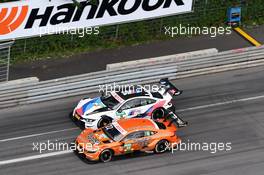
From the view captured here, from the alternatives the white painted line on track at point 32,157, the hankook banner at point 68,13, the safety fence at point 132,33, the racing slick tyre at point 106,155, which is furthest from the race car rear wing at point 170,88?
the safety fence at point 132,33

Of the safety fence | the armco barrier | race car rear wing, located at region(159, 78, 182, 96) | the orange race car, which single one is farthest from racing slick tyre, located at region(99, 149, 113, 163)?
the safety fence

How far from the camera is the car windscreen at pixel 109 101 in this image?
3055 centimetres

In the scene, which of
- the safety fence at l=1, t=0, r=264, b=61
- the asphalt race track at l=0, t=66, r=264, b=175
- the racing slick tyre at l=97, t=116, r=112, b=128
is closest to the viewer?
the asphalt race track at l=0, t=66, r=264, b=175

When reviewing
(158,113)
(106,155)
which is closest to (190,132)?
(158,113)

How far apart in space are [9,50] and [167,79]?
6.62 meters

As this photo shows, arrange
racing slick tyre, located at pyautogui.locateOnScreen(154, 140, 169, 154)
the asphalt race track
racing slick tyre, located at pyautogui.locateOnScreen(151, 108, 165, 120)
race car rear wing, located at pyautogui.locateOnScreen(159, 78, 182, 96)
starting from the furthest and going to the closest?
race car rear wing, located at pyautogui.locateOnScreen(159, 78, 182, 96)
racing slick tyre, located at pyautogui.locateOnScreen(151, 108, 165, 120)
racing slick tyre, located at pyautogui.locateOnScreen(154, 140, 169, 154)
the asphalt race track

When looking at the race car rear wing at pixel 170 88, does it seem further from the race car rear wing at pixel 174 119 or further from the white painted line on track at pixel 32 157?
the white painted line on track at pixel 32 157

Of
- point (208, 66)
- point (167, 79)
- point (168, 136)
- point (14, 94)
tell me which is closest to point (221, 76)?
point (208, 66)

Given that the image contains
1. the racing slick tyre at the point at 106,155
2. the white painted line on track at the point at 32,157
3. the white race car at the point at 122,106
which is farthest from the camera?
the white race car at the point at 122,106

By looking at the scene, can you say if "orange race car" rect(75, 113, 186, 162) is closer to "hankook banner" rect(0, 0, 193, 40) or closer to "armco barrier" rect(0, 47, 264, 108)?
"armco barrier" rect(0, 47, 264, 108)

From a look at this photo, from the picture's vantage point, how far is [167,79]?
32594 millimetres

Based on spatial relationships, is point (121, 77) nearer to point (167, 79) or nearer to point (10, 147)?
point (167, 79)

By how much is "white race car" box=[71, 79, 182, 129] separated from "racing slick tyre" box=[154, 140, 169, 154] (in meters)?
2.14

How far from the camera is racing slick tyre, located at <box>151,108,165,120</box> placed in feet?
101
